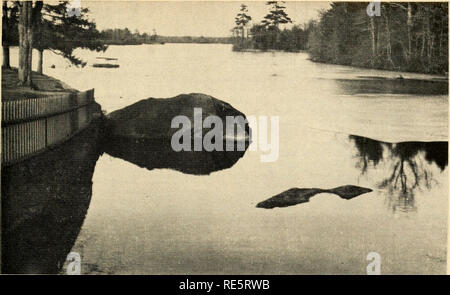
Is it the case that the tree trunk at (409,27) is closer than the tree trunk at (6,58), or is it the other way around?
the tree trunk at (6,58)

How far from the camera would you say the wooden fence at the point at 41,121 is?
5148 millimetres

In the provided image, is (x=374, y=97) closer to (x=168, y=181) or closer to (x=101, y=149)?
(x=168, y=181)

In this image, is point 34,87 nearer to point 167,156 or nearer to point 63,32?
point 63,32

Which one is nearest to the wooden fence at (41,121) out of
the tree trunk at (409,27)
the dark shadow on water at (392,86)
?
the dark shadow on water at (392,86)

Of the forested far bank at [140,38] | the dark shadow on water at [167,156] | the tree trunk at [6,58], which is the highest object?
the forested far bank at [140,38]

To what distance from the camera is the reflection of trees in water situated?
546 centimetres

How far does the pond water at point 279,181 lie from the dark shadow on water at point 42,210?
15 centimetres

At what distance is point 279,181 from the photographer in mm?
5426

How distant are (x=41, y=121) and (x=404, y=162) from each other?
3423 mm

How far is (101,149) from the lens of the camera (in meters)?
5.56

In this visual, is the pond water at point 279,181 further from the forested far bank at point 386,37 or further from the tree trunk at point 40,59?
the forested far bank at point 386,37
